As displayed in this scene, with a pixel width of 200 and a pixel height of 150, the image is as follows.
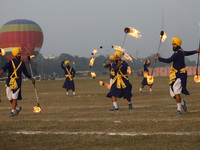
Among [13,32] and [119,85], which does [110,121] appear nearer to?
[119,85]

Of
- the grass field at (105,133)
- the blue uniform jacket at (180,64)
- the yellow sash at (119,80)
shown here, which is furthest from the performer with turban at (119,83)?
the blue uniform jacket at (180,64)

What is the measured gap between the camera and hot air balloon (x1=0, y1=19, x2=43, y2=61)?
257 feet

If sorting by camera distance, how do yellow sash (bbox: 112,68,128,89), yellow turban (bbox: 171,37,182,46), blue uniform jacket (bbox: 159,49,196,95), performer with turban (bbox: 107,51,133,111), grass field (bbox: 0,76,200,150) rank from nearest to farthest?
grass field (bbox: 0,76,200,150) < blue uniform jacket (bbox: 159,49,196,95) < yellow turban (bbox: 171,37,182,46) < performer with turban (bbox: 107,51,133,111) < yellow sash (bbox: 112,68,128,89)

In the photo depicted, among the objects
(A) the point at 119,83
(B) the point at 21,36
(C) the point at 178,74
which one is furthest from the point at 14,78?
(B) the point at 21,36

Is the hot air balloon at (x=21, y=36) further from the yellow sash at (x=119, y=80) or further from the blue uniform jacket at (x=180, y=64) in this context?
the blue uniform jacket at (x=180, y=64)

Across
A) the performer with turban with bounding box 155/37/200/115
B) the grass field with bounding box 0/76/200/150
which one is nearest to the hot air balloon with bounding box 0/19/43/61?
the grass field with bounding box 0/76/200/150

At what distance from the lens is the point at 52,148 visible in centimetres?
712

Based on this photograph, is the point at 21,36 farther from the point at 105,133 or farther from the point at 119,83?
the point at 105,133

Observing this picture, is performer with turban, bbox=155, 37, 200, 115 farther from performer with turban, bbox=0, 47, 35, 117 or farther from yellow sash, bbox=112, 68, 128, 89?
performer with turban, bbox=0, 47, 35, 117

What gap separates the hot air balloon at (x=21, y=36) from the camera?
78.3 metres

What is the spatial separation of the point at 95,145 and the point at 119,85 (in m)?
7.06

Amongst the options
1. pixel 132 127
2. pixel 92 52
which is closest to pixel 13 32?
pixel 92 52

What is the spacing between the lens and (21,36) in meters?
Result: 78.2

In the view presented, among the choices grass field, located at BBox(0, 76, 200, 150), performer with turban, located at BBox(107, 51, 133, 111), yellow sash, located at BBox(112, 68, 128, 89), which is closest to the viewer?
grass field, located at BBox(0, 76, 200, 150)
